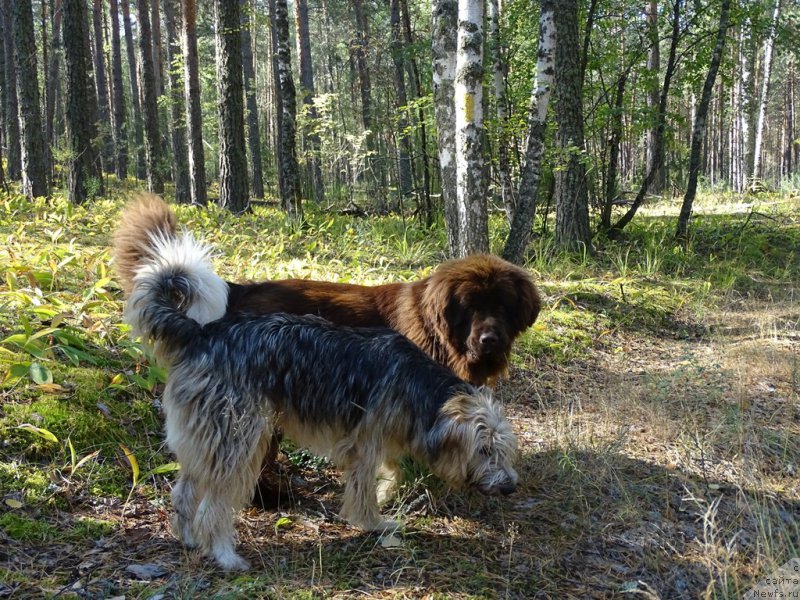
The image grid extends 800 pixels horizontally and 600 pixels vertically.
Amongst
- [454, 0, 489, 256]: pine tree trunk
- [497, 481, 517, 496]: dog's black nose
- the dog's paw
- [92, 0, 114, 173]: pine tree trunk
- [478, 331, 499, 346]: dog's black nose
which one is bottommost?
the dog's paw

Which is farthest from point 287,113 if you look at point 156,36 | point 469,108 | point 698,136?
point 156,36

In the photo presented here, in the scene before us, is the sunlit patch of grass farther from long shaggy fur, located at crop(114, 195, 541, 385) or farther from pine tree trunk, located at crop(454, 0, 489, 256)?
pine tree trunk, located at crop(454, 0, 489, 256)

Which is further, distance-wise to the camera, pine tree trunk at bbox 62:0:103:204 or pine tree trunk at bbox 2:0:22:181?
pine tree trunk at bbox 2:0:22:181

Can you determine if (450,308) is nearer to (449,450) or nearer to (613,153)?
(449,450)

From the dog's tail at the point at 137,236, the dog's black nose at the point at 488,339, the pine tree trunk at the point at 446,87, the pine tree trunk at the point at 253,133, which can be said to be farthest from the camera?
the pine tree trunk at the point at 253,133

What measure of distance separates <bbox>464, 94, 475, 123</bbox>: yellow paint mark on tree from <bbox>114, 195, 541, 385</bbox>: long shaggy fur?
9.34 feet

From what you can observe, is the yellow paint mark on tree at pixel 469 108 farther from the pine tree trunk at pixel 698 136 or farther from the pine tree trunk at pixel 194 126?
the pine tree trunk at pixel 194 126

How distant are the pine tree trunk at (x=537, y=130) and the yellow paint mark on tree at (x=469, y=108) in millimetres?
2016

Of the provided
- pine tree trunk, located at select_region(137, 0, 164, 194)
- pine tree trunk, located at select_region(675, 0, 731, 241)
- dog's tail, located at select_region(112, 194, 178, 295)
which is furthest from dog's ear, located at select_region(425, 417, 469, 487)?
pine tree trunk, located at select_region(137, 0, 164, 194)

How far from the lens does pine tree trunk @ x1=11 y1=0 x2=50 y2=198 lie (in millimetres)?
11477

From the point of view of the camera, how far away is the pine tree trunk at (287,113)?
1127 centimetres

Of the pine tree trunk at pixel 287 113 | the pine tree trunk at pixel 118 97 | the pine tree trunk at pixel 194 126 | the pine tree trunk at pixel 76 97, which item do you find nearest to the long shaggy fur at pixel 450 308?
the pine tree trunk at pixel 287 113

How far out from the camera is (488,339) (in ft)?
13.9

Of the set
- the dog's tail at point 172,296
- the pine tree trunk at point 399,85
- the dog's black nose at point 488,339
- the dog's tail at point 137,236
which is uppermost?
the pine tree trunk at point 399,85
